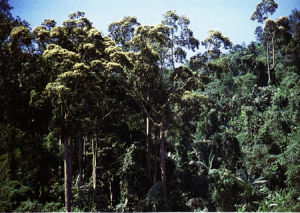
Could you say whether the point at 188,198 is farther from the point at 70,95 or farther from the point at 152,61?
the point at 70,95

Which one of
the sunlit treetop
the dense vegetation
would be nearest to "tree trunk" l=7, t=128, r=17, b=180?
the dense vegetation

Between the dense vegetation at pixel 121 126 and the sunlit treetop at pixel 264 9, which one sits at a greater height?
the sunlit treetop at pixel 264 9

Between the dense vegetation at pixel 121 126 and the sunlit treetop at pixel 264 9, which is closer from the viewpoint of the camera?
the dense vegetation at pixel 121 126

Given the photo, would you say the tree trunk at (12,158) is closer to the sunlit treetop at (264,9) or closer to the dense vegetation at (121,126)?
the dense vegetation at (121,126)

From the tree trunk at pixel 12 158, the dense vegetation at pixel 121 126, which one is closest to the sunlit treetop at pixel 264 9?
the dense vegetation at pixel 121 126

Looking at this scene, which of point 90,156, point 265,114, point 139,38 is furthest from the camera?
point 265,114

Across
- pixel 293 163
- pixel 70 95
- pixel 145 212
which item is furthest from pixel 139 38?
pixel 293 163

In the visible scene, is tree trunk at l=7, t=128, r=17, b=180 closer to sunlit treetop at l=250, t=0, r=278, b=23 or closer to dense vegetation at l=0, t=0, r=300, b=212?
dense vegetation at l=0, t=0, r=300, b=212

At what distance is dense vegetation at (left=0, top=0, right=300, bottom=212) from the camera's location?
9891 millimetres

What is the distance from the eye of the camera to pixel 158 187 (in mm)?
12734

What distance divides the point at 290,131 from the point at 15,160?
62.6 ft

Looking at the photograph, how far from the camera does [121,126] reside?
16.9 meters

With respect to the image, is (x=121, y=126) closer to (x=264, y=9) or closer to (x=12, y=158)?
(x=12, y=158)

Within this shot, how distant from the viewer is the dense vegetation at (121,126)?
389 inches
